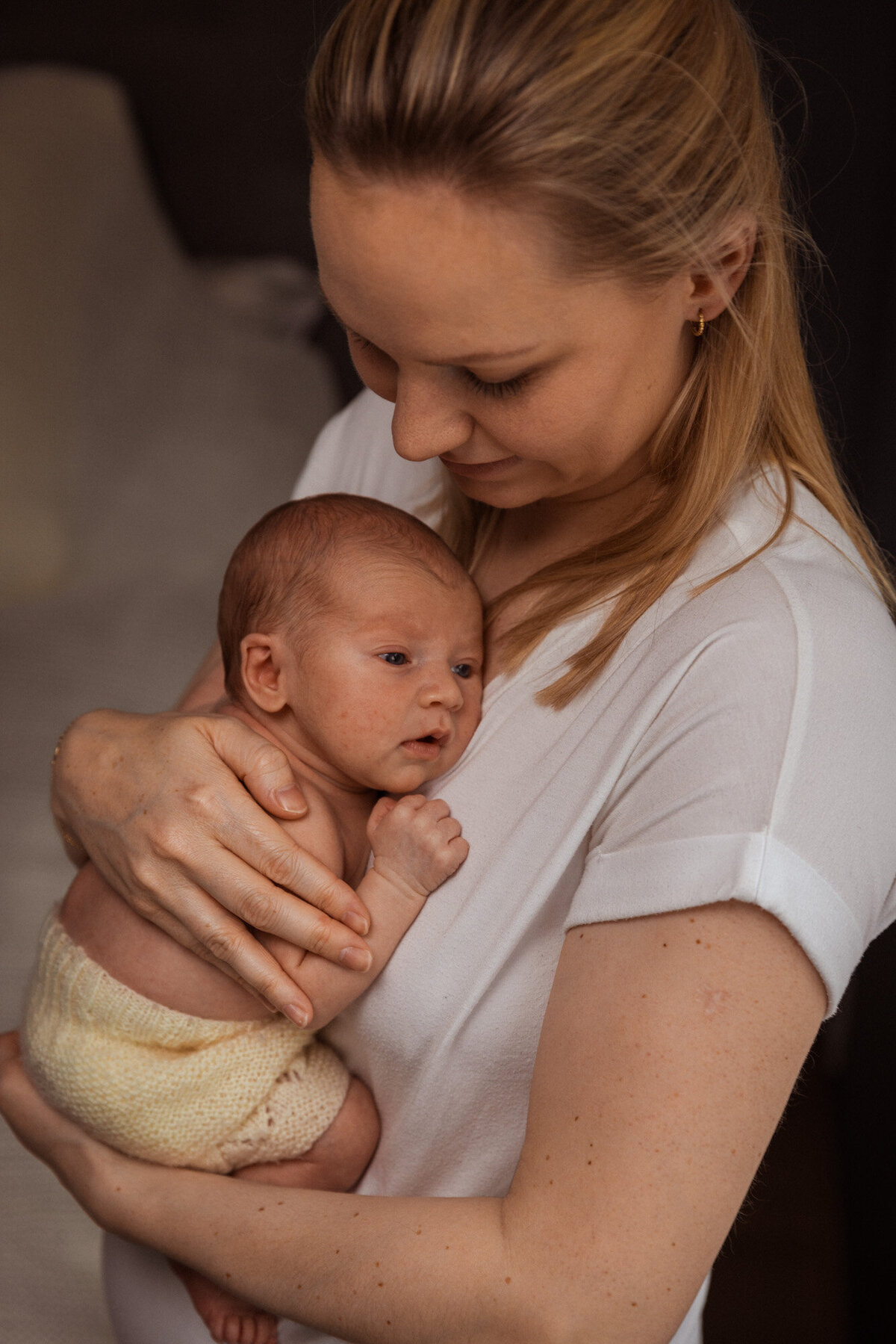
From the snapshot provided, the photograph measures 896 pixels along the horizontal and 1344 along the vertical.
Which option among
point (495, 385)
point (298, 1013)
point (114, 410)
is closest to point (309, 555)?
point (495, 385)

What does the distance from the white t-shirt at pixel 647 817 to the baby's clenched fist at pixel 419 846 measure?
0.01 m

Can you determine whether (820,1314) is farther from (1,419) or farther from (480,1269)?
(1,419)

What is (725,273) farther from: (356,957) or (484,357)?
(356,957)

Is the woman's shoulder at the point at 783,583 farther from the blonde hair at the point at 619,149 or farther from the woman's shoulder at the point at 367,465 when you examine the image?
the woman's shoulder at the point at 367,465

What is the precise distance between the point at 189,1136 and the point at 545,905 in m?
0.42

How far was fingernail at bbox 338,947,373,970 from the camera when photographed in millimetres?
979

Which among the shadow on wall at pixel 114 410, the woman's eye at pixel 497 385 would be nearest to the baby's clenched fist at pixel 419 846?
the woman's eye at pixel 497 385

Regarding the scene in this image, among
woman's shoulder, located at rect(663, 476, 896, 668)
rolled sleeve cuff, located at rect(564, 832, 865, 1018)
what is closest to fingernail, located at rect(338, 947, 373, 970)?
rolled sleeve cuff, located at rect(564, 832, 865, 1018)

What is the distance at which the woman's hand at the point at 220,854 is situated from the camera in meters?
1.01

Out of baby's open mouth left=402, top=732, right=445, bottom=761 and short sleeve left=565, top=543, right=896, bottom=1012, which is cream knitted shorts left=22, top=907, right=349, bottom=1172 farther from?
short sleeve left=565, top=543, right=896, bottom=1012

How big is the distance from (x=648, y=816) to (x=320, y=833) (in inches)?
14.3

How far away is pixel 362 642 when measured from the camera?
1103mm

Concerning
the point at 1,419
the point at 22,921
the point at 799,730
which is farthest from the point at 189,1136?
the point at 1,419

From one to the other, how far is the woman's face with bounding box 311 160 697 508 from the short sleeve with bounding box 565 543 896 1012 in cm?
17
